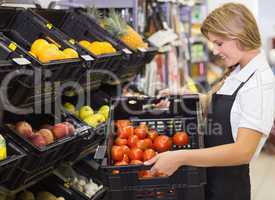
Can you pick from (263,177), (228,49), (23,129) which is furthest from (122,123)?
(263,177)

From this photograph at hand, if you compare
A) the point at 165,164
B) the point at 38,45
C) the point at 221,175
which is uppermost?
the point at 38,45

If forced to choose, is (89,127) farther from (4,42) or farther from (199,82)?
(199,82)

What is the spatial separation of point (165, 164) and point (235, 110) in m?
0.45

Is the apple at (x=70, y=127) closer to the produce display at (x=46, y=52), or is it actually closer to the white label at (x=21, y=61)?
the produce display at (x=46, y=52)

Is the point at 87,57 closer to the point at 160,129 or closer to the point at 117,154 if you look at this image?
the point at 160,129

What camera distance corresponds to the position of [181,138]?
7.13 feet

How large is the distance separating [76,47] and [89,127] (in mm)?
481

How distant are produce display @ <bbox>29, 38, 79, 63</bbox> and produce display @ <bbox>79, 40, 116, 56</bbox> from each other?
1.34 ft

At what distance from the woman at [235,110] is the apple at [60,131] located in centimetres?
80

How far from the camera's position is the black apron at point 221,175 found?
7.32 ft

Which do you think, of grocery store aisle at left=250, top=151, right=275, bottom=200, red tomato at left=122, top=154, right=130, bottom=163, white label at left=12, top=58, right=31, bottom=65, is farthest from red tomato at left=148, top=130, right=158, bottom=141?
grocery store aisle at left=250, top=151, right=275, bottom=200

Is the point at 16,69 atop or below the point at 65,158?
atop

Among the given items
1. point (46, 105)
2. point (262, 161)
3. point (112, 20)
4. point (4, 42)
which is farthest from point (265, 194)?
point (4, 42)

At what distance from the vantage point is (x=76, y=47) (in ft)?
8.46
